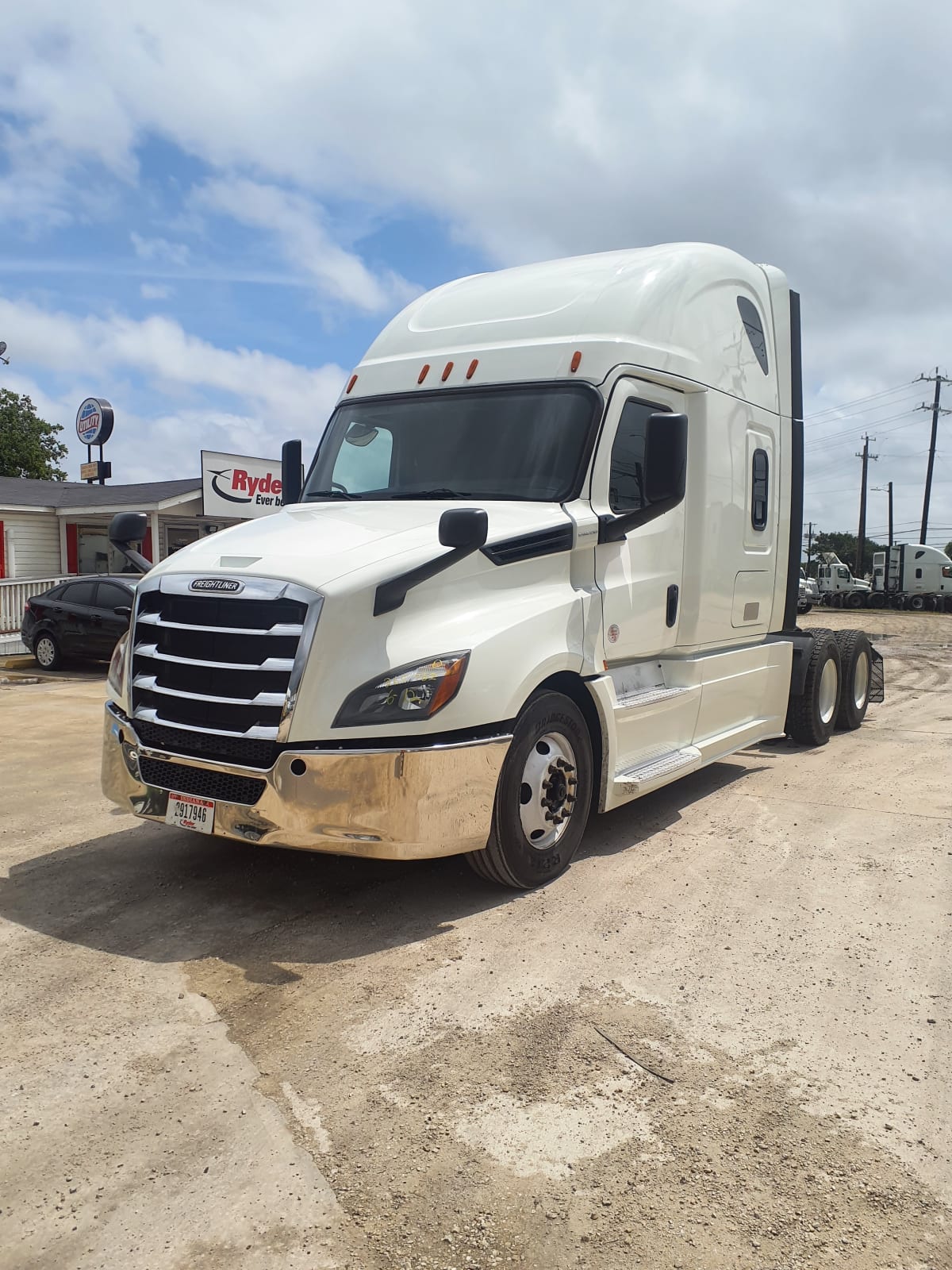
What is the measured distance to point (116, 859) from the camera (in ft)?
17.8

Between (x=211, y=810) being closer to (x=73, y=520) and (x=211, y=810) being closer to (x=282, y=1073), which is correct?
(x=282, y=1073)

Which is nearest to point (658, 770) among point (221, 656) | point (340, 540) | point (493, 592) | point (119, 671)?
point (493, 592)

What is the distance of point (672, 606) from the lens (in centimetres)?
626

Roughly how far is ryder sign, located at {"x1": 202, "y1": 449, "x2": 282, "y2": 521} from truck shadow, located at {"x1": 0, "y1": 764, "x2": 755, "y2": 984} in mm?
19558

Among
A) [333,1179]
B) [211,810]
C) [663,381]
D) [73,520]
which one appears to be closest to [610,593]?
[663,381]

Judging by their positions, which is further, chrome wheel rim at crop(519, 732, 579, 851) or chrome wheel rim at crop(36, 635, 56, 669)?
chrome wheel rim at crop(36, 635, 56, 669)

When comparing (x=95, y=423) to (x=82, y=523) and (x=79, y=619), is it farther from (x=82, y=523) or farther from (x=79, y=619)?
(x=79, y=619)

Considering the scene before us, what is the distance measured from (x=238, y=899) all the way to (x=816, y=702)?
594 centimetres

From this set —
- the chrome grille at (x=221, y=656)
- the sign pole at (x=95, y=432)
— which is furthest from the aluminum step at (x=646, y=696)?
the sign pole at (x=95, y=432)

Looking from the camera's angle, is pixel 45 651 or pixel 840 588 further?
pixel 840 588

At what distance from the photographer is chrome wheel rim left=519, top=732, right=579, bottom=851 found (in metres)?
4.87

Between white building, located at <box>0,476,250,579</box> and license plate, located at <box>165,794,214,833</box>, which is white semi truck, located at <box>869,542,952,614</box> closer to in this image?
white building, located at <box>0,476,250,579</box>

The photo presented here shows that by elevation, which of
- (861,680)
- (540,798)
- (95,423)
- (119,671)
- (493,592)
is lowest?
(861,680)

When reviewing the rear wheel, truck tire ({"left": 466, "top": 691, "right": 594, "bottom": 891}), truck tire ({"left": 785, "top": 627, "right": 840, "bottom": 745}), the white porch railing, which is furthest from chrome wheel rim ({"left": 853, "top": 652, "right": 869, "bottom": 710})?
the white porch railing
